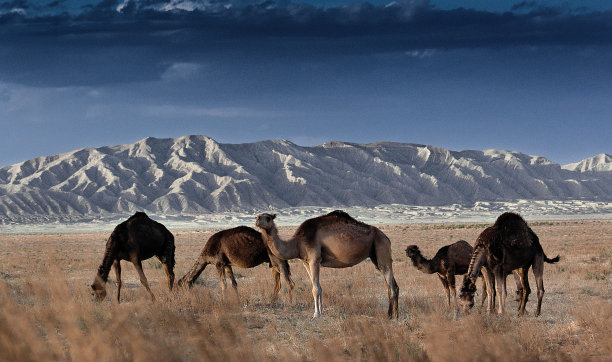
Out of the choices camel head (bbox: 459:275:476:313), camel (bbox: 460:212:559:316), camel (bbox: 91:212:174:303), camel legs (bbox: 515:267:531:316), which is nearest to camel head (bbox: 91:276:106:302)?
camel (bbox: 91:212:174:303)

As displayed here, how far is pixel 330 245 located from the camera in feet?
36.8

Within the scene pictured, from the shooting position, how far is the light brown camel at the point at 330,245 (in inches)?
439

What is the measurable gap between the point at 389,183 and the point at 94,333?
157m

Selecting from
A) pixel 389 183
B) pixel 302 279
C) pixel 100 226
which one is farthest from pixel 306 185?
pixel 302 279

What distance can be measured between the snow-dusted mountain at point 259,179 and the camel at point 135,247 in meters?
122

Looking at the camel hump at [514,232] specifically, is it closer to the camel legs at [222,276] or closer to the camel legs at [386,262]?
the camel legs at [386,262]

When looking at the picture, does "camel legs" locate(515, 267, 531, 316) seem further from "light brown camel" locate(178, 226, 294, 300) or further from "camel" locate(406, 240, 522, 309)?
"light brown camel" locate(178, 226, 294, 300)

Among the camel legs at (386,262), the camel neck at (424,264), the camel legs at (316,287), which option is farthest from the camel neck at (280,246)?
the camel neck at (424,264)

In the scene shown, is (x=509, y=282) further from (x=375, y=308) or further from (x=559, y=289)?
(x=375, y=308)

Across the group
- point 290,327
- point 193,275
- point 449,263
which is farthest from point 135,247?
point 449,263

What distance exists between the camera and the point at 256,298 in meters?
14.7

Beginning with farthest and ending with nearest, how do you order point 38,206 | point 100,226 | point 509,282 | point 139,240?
1. point 38,206
2. point 100,226
3. point 509,282
4. point 139,240

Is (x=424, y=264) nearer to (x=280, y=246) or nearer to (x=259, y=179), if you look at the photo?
(x=280, y=246)

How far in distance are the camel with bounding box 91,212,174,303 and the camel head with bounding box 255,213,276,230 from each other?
11.2 ft
